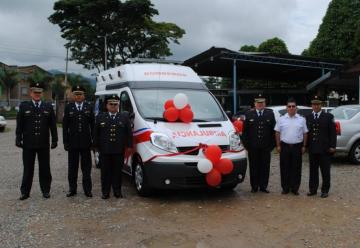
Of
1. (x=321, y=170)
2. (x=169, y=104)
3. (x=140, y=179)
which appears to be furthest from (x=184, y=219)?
(x=321, y=170)

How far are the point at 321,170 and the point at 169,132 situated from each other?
8.78 feet

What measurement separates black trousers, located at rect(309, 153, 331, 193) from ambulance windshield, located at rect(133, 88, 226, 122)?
66.8 inches

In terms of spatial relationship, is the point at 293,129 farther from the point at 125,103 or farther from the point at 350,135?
the point at 350,135

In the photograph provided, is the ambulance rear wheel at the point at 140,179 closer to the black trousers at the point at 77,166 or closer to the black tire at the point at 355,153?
the black trousers at the point at 77,166

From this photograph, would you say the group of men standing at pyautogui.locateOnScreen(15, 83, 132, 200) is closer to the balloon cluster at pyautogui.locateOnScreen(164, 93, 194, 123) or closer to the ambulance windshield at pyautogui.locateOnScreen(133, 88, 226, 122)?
the ambulance windshield at pyautogui.locateOnScreen(133, 88, 226, 122)

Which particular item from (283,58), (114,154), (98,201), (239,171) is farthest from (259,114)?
(283,58)

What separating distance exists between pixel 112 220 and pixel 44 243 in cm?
115

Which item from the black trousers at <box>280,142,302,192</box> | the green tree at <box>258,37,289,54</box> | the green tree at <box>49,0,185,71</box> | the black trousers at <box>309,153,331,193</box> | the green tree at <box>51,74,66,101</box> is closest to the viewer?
the black trousers at <box>309,153,331,193</box>

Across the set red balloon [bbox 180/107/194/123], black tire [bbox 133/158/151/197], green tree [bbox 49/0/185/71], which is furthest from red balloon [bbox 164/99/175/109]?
green tree [bbox 49/0/185/71]

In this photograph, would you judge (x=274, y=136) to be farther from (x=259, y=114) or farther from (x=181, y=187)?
(x=181, y=187)

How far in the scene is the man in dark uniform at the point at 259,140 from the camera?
24.9 ft

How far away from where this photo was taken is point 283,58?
25031mm

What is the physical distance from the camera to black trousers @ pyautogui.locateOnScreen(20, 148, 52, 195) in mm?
7273

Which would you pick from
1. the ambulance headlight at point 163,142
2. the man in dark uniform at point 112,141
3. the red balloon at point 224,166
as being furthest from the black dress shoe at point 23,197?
the red balloon at point 224,166
